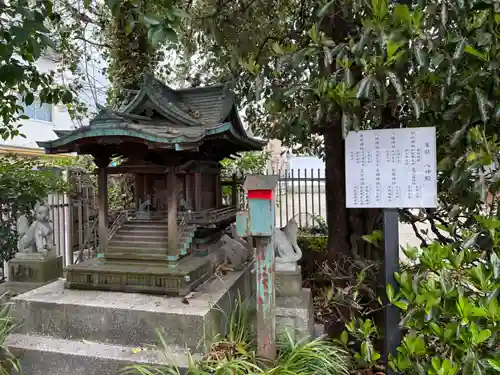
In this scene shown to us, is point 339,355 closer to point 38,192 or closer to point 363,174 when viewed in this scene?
point 363,174

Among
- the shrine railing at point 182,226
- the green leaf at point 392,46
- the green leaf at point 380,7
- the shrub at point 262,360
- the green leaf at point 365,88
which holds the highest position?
the green leaf at point 380,7

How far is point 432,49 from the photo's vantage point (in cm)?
241

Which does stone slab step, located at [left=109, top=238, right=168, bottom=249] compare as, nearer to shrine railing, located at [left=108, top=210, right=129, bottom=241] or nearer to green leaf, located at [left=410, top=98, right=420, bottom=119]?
shrine railing, located at [left=108, top=210, right=129, bottom=241]

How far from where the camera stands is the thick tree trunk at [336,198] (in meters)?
5.31

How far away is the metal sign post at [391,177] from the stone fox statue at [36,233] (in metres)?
4.91

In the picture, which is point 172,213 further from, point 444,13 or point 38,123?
point 38,123

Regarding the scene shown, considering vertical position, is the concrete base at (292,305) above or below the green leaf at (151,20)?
below

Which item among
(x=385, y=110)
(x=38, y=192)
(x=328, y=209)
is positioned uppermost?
(x=385, y=110)

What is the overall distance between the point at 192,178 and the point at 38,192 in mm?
2678

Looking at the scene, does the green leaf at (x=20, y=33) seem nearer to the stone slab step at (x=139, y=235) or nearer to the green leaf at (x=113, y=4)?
the green leaf at (x=113, y=4)

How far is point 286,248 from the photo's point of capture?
14.0 feet

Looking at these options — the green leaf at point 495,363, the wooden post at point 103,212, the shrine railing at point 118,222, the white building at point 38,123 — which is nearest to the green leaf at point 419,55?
the green leaf at point 495,363

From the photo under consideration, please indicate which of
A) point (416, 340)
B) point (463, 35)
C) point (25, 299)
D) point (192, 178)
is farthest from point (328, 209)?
point (25, 299)

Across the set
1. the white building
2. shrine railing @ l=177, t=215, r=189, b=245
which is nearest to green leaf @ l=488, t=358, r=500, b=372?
shrine railing @ l=177, t=215, r=189, b=245
